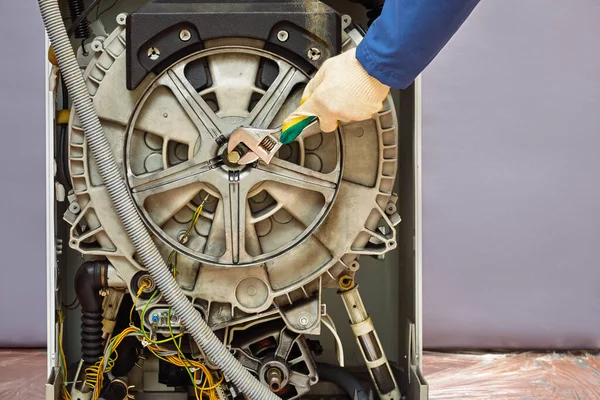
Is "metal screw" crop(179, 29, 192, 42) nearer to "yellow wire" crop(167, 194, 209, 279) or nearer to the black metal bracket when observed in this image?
the black metal bracket

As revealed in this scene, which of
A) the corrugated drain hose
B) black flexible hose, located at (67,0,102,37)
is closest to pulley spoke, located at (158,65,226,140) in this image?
the corrugated drain hose

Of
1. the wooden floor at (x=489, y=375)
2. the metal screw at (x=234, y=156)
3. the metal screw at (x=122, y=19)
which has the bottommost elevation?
the wooden floor at (x=489, y=375)

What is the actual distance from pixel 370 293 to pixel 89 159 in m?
1.13

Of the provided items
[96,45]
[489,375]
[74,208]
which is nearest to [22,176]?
[74,208]

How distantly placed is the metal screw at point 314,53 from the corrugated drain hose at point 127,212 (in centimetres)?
62

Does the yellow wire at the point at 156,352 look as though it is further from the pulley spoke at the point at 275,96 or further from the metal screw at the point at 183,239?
the pulley spoke at the point at 275,96

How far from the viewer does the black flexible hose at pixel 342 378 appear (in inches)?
95.8

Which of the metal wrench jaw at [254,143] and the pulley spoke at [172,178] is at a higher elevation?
the metal wrench jaw at [254,143]

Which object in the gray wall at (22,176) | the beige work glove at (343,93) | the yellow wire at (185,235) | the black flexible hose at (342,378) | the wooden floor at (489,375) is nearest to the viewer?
the beige work glove at (343,93)

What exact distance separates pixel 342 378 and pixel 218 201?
78 centimetres

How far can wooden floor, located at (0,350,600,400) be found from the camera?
9.67ft

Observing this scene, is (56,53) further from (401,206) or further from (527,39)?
(527,39)

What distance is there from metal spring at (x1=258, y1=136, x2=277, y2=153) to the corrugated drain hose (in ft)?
1.33

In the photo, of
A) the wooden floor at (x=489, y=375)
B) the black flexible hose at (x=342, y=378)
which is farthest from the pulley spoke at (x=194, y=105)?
the wooden floor at (x=489, y=375)
